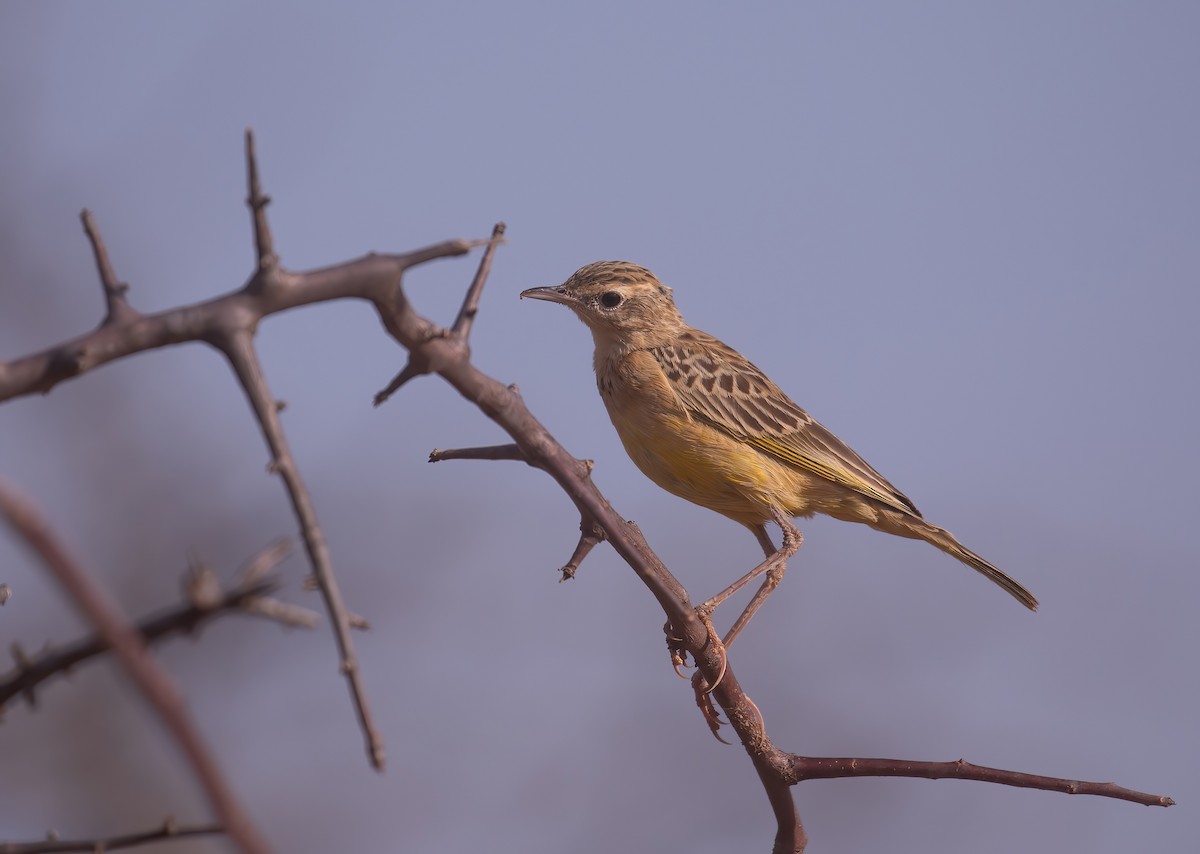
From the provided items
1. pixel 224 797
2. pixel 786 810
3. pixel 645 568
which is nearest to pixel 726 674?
pixel 786 810

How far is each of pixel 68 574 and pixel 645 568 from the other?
80.6 inches

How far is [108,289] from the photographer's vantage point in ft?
6.75

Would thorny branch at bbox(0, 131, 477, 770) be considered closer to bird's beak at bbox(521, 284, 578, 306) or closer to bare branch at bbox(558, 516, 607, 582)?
bare branch at bbox(558, 516, 607, 582)

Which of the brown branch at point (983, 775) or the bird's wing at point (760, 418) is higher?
the bird's wing at point (760, 418)

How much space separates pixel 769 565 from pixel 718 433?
886 mm

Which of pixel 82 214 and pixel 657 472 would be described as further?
pixel 657 472

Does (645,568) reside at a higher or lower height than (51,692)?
lower

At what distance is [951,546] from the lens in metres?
7.82

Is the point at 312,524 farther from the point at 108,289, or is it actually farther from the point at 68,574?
the point at 68,574

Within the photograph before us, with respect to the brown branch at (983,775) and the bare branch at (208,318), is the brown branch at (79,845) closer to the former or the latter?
the bare branch at (208,318)

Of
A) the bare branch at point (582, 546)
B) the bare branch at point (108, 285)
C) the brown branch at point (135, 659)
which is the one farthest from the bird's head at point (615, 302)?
the brown branch at point (135, 659)

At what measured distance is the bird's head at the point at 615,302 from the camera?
8.05m

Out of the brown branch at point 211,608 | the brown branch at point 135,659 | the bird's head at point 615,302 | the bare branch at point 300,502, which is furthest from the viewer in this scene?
the bird's head at point 615,302

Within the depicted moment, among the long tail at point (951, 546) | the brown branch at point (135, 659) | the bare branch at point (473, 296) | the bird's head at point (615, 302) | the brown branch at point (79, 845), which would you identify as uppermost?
the bird's head at point (615, 302)
